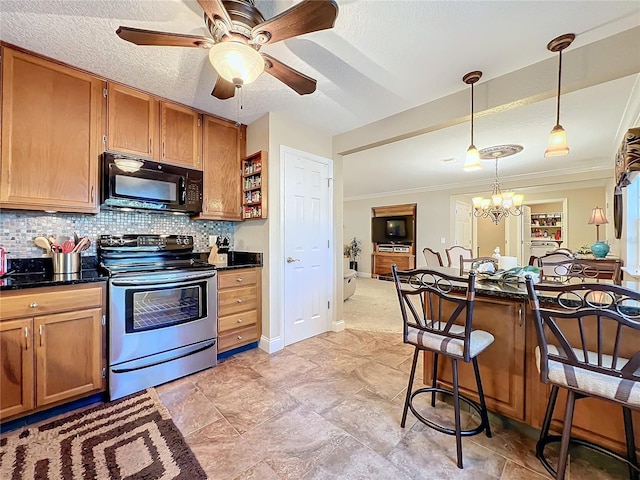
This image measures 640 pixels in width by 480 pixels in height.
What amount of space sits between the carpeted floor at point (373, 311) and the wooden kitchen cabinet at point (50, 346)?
2633 mm

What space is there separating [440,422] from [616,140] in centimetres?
427

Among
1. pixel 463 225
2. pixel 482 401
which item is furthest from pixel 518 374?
pixel 463 225

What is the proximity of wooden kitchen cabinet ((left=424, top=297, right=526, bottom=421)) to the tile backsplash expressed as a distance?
2.72 meters

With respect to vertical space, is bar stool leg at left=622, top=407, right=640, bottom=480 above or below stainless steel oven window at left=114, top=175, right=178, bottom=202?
below

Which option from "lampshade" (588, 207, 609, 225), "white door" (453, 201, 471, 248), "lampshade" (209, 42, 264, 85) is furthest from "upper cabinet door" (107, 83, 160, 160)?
"white door" (453, 201, 471, 248)

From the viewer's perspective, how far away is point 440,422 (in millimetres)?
1774

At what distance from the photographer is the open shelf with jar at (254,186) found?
111 inches

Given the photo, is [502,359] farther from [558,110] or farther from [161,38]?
[161,38]

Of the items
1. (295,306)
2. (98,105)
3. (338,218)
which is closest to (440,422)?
(295,306)

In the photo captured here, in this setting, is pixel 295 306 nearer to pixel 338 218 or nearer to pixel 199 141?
pixel 338 218

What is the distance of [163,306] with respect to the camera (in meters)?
2.25

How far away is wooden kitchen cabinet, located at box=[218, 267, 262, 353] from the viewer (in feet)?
8.62

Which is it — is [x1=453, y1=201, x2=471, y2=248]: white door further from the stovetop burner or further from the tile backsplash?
the stovetop burner

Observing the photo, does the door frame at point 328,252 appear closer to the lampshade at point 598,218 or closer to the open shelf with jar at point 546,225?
the lampshade at point 598,218
